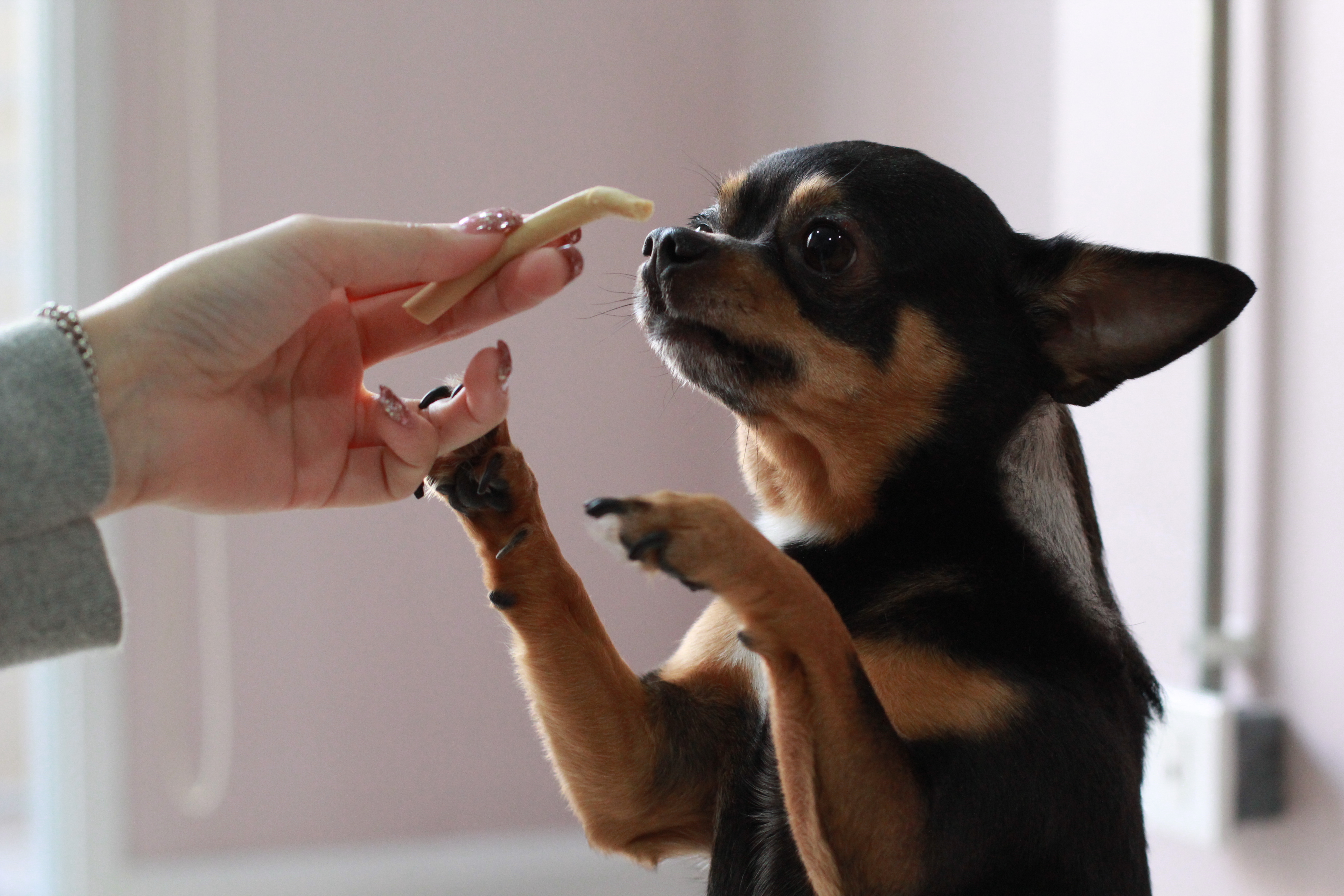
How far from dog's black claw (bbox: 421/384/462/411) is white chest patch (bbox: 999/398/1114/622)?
552 mm

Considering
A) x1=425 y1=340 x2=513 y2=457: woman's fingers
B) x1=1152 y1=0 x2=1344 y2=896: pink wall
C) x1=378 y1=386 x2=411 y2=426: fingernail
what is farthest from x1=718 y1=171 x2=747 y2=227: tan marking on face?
x1=1152 y1=0 x2=1344 y2=896: pink wall

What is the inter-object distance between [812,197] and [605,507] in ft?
1.62

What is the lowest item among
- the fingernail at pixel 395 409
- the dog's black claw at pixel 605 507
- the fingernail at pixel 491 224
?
the dog's black claw at pixel 605 507

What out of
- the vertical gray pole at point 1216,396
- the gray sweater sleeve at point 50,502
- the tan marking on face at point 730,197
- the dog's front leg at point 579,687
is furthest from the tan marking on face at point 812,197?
the gray sweater sleeve at point 50,502

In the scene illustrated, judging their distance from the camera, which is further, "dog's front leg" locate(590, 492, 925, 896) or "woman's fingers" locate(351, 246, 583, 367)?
"woman's fingers" locate(351, 246, 583, 367)

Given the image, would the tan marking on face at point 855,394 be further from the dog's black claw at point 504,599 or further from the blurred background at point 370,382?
the blurred background at point 370,382

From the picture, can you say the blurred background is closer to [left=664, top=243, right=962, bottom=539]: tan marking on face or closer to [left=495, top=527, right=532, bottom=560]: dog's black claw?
[left=664, top=243, right=962, bottom=539]: tan marking on face

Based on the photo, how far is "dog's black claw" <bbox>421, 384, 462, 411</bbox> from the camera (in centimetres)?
120

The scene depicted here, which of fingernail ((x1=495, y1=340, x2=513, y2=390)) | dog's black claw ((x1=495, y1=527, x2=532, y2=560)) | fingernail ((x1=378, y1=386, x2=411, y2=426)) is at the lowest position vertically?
dog's black claw ((x1=495, y1=527, x2=532, y2=560))

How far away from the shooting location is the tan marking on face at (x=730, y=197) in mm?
1364

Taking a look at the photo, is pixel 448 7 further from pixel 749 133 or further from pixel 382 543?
pixel 382 543

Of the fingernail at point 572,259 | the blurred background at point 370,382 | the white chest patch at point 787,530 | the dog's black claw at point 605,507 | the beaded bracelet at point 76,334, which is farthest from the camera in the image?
the blurred background at point 370,382

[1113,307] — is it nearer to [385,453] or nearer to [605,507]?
[605,507]

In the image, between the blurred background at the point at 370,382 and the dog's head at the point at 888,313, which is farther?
the blurred background at the point at 370,382
